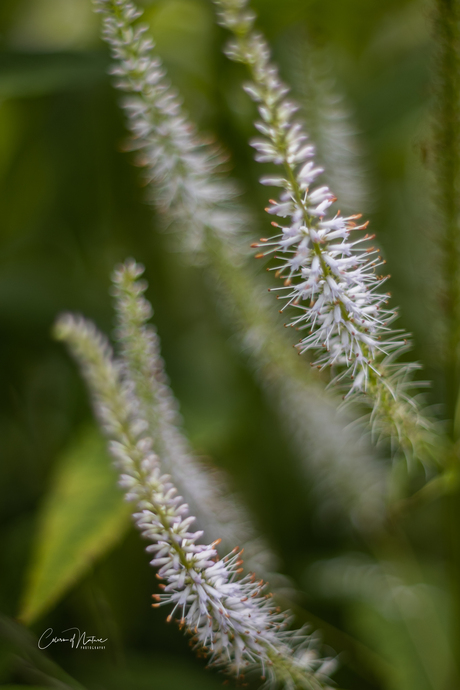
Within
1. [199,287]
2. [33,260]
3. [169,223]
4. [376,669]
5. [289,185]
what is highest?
[289,185]

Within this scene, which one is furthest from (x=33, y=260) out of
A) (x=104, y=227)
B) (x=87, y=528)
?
(x=87, y=528)

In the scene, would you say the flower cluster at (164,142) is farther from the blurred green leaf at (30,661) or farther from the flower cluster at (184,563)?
the blurred green leaf at (30,661)

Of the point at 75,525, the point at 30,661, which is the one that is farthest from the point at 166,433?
the point at 30,661

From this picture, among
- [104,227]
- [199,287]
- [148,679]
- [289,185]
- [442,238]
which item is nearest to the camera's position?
[289,185]

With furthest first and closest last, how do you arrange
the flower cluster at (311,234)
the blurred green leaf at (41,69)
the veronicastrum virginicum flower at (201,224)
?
the blurred green leaf at (41,69), the veronicastrum virginicum flower at (201,224), the flower cluster at (311,234)

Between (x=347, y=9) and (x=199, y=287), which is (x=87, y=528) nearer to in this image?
(x=199, y=287)

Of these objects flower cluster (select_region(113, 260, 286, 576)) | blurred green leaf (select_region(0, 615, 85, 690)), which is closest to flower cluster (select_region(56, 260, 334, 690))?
flower cluster (select_region(113, 260, 286, 576))

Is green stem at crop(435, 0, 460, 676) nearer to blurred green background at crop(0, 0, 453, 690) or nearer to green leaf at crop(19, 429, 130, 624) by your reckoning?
blurred green background at crop(0, 0, 453, 690)

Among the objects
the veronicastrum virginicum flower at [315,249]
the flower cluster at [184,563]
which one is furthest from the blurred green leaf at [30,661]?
the veronicastrum virginicum flower at [315,249]
